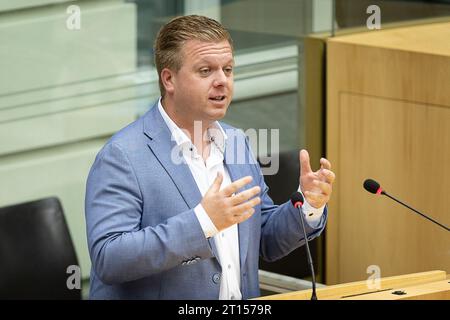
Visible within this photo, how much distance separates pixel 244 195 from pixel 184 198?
0.31 meters

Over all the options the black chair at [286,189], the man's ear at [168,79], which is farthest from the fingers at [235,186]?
the black chair at [286,189]

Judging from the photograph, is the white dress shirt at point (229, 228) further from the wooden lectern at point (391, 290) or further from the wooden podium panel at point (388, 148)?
Answer: the wooden podium panel at point (388, 148)

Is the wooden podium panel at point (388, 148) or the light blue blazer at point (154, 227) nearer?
the light blue blazer at point (154, 227)

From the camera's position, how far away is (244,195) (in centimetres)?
255

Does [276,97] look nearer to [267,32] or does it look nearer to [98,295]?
[267,32]

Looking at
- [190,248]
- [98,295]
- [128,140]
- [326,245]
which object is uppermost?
[128,140]

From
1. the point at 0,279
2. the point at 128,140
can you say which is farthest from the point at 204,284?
the point at 0,279

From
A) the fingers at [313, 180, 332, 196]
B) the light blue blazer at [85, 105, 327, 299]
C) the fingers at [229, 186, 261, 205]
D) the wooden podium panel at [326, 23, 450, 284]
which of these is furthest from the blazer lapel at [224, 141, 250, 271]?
the wooden podium panel at [326, 23, 450, 284]

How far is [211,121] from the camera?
113 inches

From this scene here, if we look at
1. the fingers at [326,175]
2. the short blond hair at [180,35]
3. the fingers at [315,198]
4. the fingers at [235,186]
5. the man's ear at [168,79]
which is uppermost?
the short blond hair at [180,35]

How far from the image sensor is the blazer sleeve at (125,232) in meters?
2.62

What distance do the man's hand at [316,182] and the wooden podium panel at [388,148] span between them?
1.39 metres

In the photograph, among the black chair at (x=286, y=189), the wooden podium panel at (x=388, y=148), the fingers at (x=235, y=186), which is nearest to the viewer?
the fingers at (x=235, y=186)
